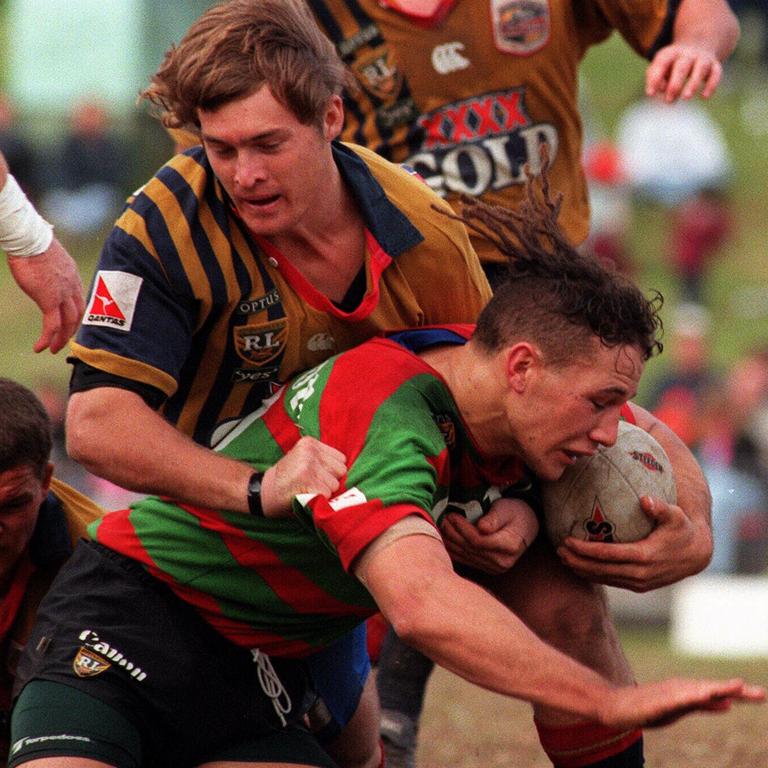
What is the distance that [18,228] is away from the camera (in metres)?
4.55

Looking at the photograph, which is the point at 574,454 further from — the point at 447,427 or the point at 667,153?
the point at 667,153

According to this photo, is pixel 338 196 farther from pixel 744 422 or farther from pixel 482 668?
pixel 744 422

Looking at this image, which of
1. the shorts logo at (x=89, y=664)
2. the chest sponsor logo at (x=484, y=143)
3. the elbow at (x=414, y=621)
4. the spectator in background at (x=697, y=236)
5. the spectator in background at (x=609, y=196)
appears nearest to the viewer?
the elbow at (x=414, y=621)

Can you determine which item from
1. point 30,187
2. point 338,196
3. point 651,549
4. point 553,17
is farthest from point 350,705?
point 30,187

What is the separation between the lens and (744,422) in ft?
41.8

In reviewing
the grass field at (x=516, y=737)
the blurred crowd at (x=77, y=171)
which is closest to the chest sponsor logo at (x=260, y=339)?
the grass field at (x=516, y=737)

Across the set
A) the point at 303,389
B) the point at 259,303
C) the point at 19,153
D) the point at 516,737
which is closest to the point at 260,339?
the point at 259,303

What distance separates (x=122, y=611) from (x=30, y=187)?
50.1 ft

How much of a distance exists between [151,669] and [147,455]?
55cm

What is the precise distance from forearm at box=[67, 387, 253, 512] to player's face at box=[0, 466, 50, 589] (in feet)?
1.50

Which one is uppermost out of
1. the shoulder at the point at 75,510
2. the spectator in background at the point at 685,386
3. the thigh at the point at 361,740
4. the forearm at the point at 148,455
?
the forearm at the point at 148,455

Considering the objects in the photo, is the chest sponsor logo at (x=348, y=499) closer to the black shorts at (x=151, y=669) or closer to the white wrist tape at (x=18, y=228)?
the black shorts at (x=151, y=669)

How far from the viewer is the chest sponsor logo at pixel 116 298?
3.93 metres

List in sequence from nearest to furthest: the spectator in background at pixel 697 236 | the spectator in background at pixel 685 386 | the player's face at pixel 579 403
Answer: the player's face at pixel 579 403
the spectator in background at pixel 685 386
the spectator in background at pixel 697 236
